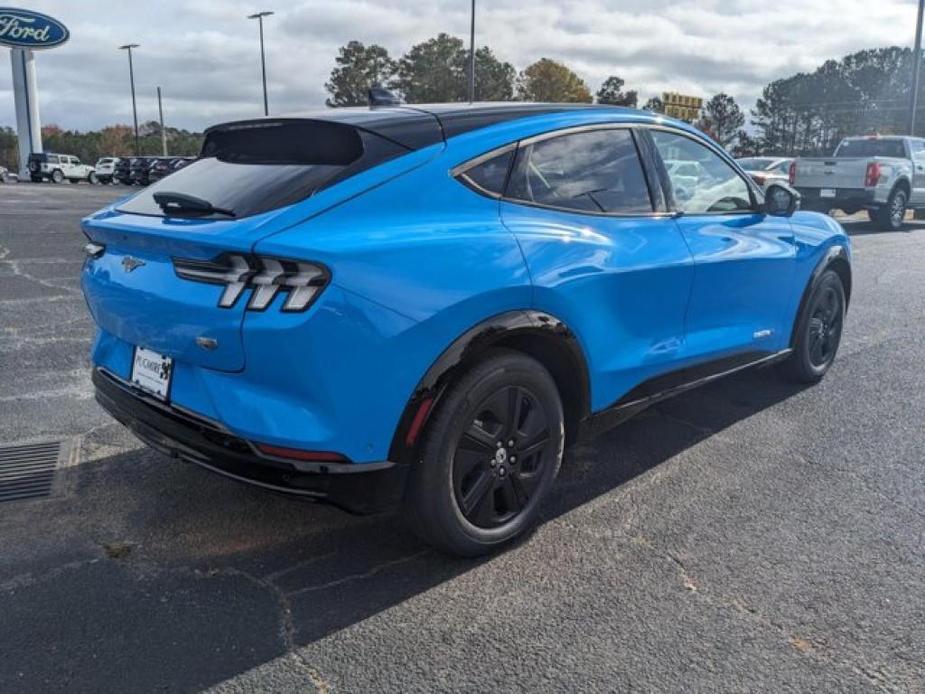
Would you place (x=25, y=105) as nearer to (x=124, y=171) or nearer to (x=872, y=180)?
(x=124, y=171)

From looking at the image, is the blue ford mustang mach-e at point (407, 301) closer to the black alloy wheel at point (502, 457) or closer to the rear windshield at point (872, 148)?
the black alloy wheel at point (502, 457)

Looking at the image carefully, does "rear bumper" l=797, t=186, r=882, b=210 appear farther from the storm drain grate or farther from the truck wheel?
the storm drain grate

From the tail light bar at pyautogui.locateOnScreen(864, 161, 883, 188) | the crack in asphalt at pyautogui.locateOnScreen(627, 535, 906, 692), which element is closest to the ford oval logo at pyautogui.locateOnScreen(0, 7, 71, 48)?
the tail light bar at pyautogui.locateOnScreen(864, 161, 883, 188)

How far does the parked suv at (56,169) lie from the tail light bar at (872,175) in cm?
4656

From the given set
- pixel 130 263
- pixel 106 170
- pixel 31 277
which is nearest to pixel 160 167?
pixel 106 170

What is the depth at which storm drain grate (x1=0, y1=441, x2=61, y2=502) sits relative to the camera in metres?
3.56

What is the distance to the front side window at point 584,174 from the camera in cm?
318

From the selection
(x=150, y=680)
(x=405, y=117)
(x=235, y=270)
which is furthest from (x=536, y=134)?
(x=150, y=680)

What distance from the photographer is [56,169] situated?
48.7 meters

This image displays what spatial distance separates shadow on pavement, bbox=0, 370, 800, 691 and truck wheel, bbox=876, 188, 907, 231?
15.5 metres

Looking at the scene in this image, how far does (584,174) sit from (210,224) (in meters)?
1.60

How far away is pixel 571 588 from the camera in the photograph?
287 centimetres

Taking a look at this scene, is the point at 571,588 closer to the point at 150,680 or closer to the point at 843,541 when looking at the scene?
the point at 843,541

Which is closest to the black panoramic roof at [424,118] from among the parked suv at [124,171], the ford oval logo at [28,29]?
the parked suv at [124,171]
